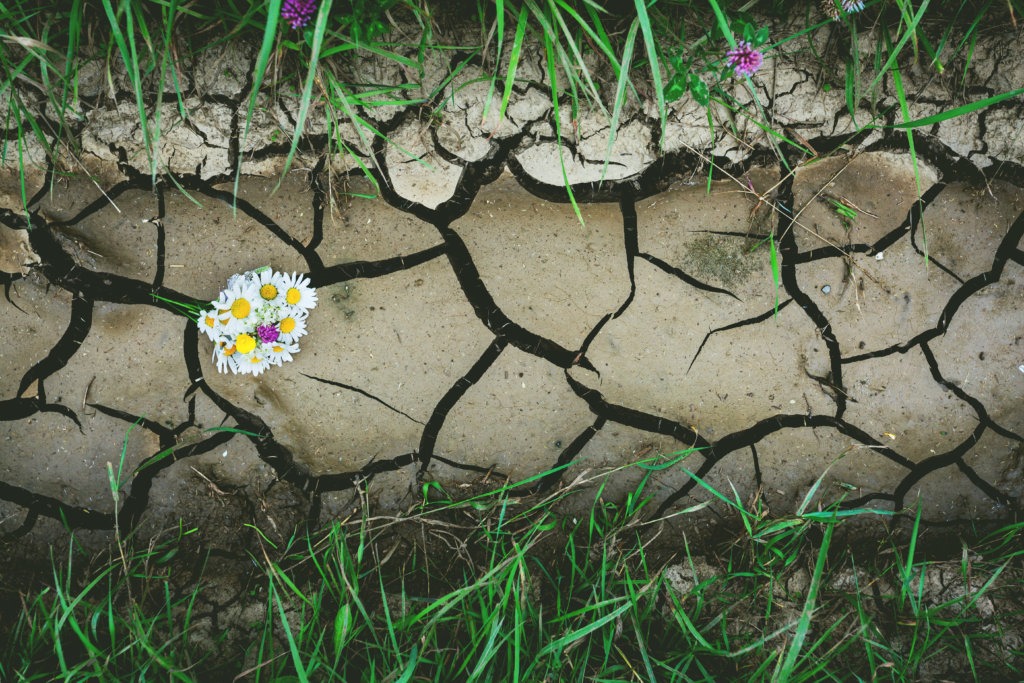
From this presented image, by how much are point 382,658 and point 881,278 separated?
1939 mm

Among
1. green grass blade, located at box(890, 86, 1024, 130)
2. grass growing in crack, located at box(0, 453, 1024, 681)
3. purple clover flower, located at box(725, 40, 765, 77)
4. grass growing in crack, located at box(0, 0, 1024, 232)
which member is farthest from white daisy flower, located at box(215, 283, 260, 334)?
green grass blade, located at box(890, 86, 1024, 130)

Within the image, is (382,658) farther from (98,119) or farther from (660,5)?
(660,5)

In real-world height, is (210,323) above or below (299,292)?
below

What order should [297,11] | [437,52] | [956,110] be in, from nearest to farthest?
[297,11], [956,110], [437,52]

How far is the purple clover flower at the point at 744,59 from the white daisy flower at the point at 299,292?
138 centimetres

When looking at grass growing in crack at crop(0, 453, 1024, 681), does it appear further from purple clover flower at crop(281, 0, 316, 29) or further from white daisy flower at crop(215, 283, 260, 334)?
purple clover flower at crop(281, 0, 316, 29)

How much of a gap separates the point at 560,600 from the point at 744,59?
5.38 ft

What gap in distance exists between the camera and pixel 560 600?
1.78 m

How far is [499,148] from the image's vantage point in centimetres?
180

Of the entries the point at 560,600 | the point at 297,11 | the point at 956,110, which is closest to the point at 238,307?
the point at 297,11

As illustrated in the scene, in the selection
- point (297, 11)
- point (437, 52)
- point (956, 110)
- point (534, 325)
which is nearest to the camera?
point (297, 11)

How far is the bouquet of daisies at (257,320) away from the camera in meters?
1.75

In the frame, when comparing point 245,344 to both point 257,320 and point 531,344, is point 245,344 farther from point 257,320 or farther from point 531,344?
point 531,344

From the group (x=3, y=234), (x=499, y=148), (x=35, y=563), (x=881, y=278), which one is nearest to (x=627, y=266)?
(x=499, y=148)
